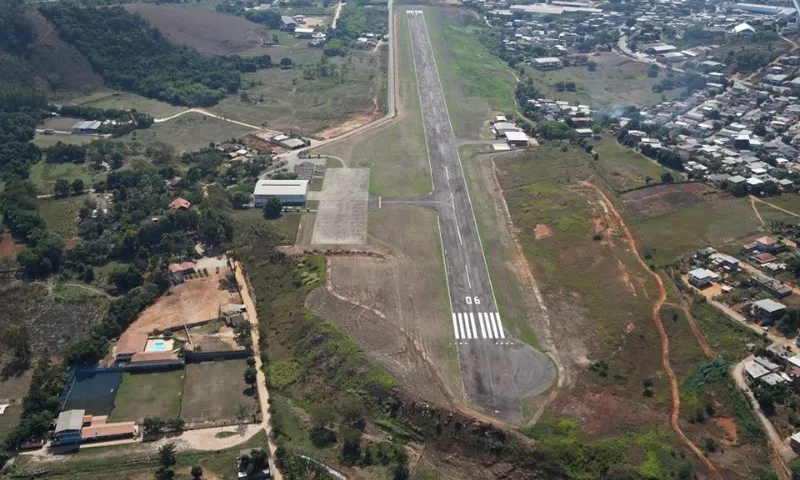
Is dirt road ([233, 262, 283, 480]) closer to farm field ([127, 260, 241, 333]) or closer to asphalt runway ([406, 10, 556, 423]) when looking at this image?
farm field ([127, 260, 241, 333])

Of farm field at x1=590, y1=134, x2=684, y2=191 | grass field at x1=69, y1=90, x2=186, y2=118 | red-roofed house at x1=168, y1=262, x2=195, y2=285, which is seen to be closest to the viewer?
red-roofed house at x1=168, y1=262, x2=195, y2=285

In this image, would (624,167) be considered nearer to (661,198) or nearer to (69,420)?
(661,198)

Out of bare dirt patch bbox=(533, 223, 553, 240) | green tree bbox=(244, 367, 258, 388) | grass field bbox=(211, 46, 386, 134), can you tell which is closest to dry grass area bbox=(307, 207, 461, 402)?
green tree bbox=(244, 367, 258, 388)

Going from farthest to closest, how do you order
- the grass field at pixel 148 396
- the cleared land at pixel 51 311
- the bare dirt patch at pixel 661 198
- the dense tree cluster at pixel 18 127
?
1. the dense tree cluster at pixel 18 127
2. the bare dirt patch at pixel 661 198
3. the cleared land at pixel 51 311
4. the grass field at pixel 148 396

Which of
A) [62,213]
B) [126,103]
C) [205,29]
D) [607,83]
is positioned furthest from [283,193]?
[205,29]

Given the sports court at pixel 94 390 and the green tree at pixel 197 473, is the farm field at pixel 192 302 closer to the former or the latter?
the sports court at pixel 94 390

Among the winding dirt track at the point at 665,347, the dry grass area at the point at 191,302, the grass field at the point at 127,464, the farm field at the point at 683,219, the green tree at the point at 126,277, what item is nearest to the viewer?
the winding dirt track at the point at 665,347

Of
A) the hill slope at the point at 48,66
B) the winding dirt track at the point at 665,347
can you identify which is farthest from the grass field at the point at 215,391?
the hill slope at the point at 48,66
